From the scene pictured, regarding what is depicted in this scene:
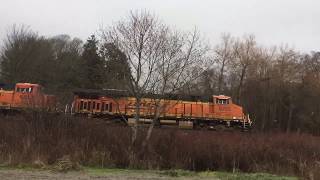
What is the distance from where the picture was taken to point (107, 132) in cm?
2205

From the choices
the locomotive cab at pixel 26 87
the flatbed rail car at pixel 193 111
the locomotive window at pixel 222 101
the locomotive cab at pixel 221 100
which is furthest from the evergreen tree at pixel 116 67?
the locomotive window at pixel 222 101

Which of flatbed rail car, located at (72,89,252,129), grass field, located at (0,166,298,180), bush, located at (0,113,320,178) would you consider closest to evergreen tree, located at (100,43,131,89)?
bush, located at (0,113,320,178)

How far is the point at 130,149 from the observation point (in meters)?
19.8

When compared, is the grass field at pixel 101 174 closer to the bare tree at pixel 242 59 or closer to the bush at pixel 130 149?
the bush at pixel 130 149

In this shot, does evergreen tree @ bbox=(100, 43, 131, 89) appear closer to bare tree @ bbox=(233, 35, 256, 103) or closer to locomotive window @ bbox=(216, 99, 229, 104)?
locomotive window @ bbox=(216, 99, 229, 104)

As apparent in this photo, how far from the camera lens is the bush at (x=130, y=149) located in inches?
754

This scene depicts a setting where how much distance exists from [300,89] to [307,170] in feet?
193

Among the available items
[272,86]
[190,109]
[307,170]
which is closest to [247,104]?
[272,86]

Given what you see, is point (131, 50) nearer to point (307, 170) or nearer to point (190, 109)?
point (307, 170)

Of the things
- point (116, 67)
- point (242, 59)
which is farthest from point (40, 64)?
point (116, 67)

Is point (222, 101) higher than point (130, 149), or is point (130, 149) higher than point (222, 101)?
point (222, 101)

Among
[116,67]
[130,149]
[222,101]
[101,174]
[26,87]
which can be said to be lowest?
[101,174]

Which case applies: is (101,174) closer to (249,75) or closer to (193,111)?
(193,111)

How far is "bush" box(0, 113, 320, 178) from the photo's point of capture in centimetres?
1914
